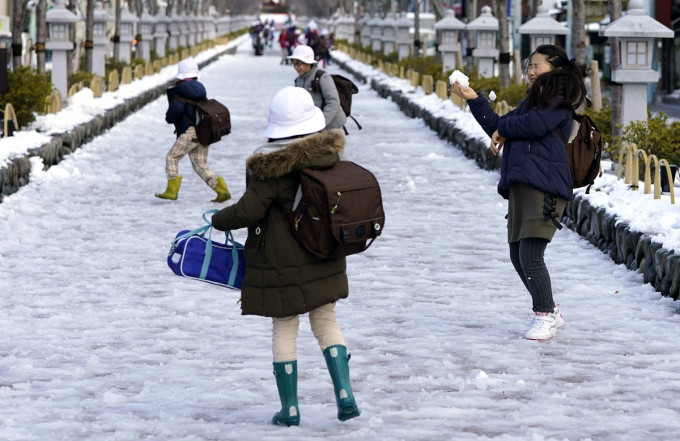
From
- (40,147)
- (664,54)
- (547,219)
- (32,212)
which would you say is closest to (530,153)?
(547,219)

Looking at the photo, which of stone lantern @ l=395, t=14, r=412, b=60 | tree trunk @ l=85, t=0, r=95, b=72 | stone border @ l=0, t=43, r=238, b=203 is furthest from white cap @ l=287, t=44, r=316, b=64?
stone lantern @ l=395, t=14, r=412, b=60

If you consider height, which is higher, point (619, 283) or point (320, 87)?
point (320, 87)

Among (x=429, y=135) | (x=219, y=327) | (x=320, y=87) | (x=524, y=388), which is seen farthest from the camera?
(x=429, y=135)

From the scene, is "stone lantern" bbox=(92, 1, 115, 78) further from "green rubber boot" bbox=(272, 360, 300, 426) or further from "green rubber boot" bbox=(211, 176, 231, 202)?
"green rubber boot" bbox=(272, 360, 300, 426)

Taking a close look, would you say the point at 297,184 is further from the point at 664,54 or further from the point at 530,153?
the point at 664,54

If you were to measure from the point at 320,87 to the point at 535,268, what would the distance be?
16.2 ft

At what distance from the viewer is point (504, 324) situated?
8.25 metres

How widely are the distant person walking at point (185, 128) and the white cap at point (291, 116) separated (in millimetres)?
7475

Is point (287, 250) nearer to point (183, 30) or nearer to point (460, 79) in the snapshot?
point (460, 79)

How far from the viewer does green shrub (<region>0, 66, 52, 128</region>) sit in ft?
57.4

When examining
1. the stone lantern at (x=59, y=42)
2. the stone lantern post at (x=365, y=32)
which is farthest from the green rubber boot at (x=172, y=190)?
the stone lantern post at (x=365, y=32)

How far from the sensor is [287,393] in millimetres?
5801

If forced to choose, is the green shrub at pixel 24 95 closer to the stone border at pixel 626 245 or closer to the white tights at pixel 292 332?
the stone border at pixel 626 245

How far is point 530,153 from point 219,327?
2196 mm
